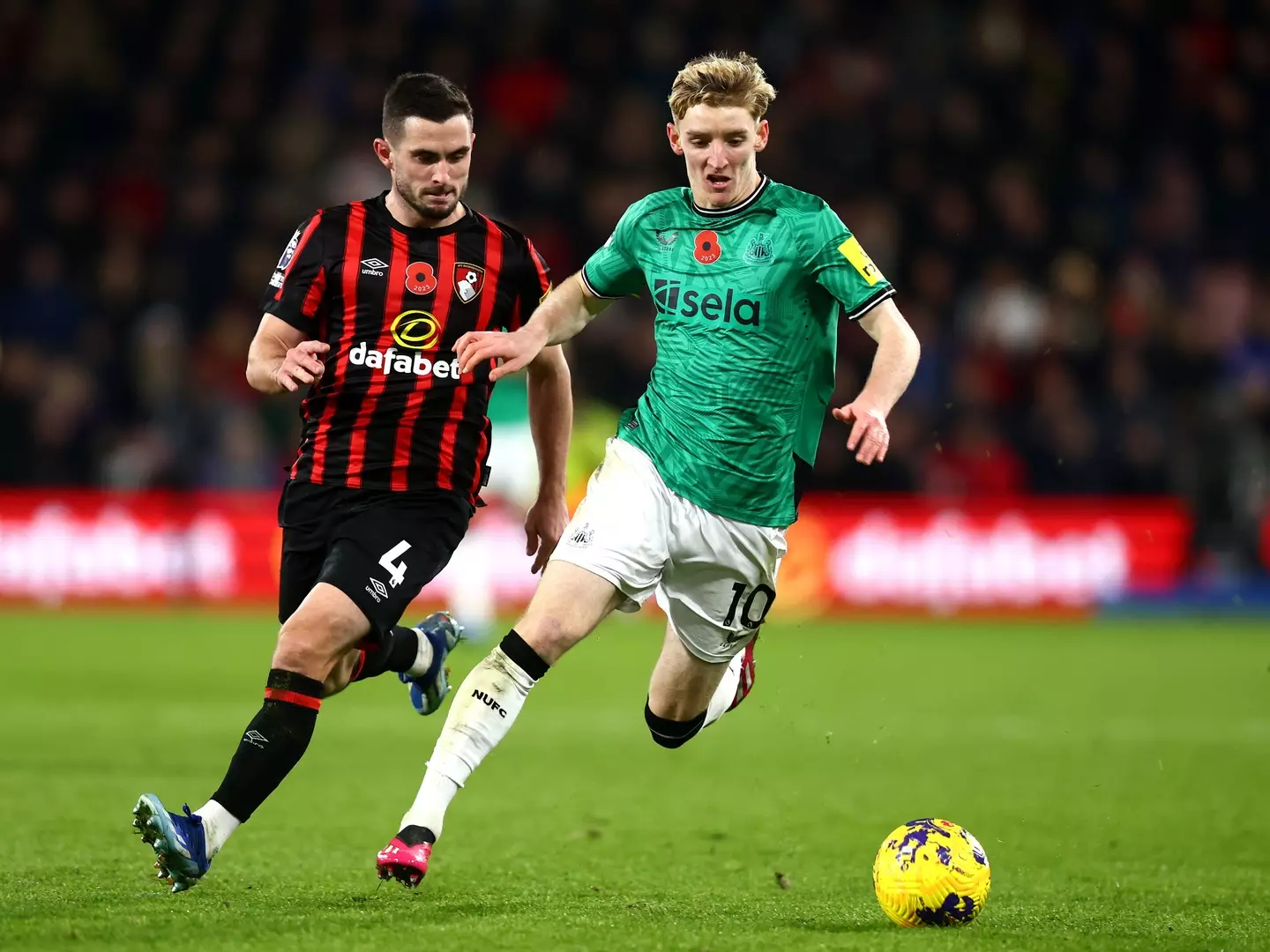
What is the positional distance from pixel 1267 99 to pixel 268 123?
9.94 metres

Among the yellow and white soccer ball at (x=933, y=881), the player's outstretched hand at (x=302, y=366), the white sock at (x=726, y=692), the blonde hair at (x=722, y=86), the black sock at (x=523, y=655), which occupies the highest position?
the blonde hair at (x=722, y=86)

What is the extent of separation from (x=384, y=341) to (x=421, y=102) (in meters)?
0.70

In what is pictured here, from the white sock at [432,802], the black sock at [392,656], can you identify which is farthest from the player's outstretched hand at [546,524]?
the white sock at [432,802]

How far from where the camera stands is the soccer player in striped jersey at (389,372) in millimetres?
5258

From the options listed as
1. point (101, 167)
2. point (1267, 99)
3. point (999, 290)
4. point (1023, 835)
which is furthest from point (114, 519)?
point (1267, 99)

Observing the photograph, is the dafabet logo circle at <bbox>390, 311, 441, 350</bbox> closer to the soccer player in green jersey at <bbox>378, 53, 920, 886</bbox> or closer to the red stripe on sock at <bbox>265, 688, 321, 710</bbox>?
the soccer player in green jersey at <bbox>378, 53, 920, 886</bbox>

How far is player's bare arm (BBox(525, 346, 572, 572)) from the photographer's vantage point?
580cm

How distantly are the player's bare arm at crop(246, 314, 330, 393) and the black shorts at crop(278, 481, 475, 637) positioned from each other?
0.39m

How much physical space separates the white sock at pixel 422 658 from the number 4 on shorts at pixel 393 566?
3.43ft

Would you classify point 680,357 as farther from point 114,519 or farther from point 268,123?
point 268,123

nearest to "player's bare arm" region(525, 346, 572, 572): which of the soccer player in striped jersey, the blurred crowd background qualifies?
the soccer player in striped jersey

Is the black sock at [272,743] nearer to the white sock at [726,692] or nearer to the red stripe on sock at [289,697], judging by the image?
the red stripe on sock at [289,697]

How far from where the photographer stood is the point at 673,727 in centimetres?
621

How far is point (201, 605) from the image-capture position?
15.6 m
